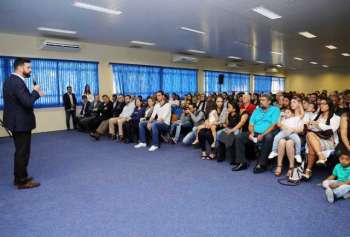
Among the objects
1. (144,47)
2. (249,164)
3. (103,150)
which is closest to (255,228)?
(249,164)

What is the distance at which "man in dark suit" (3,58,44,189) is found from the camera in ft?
10.2

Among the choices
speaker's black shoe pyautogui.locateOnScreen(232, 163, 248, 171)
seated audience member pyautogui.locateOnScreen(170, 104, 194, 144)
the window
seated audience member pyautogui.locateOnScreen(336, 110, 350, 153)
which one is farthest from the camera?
the window

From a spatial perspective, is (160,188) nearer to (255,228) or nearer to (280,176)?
(255,228)

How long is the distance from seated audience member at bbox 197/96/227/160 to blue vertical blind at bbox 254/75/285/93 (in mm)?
13236

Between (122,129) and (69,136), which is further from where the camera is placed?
(69,136)

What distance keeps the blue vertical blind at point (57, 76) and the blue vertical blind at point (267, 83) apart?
11.8 meters

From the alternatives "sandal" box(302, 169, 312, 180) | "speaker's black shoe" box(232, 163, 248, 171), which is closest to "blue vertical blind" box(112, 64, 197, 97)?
"speaker's black shoe" box(232, 163, 248, 171)

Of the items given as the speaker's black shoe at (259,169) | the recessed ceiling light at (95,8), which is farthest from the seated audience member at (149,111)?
the speaker's black shoe at (259,169)

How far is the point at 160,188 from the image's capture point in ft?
10.8

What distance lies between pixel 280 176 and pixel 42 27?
6.60 metres

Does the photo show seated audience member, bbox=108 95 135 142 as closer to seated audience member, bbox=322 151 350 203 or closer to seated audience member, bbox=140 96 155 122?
seated audience member, bbox=140 96 155 122

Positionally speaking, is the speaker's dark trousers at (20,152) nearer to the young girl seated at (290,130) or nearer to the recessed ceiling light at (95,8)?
the recessed ceiling light at (95,8)

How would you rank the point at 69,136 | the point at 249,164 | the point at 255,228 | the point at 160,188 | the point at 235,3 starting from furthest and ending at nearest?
the point at 69,136
the point at 235,3
the point at 249,164
the point at 160,188
the point at 255,228

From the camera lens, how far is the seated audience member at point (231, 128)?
4.33 meters
